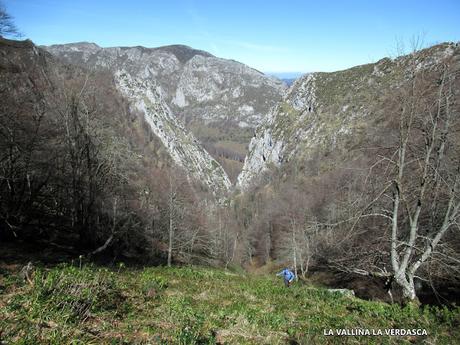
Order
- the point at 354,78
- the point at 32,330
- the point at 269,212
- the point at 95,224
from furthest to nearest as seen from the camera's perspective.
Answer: the point at 354,78
the point at 269,212
the point at 95,224
the point at 32,330

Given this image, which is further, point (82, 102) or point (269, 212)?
point (269, 212)

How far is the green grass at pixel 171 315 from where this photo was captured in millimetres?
5078

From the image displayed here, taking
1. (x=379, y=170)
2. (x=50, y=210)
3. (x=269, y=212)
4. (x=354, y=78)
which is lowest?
(x=269, y=212)

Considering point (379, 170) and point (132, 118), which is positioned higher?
point (379, 170)

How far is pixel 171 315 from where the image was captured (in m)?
6.62

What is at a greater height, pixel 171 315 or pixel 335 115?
pixel 335 115

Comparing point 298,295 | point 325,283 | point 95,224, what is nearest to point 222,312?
point 298,295

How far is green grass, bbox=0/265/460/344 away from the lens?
200 inches

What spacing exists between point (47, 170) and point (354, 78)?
635 ft

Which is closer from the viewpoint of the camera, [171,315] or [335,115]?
[171,315]

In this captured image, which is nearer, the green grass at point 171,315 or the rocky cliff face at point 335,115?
the green grass at point 171,315

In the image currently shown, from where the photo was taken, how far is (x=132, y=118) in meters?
188

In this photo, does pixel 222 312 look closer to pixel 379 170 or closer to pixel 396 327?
pixel 396 327

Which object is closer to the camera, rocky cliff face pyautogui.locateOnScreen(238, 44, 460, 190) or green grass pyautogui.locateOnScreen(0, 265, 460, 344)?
green grass pyautogui.locateOnScreen(0, 265, 460, 344)
